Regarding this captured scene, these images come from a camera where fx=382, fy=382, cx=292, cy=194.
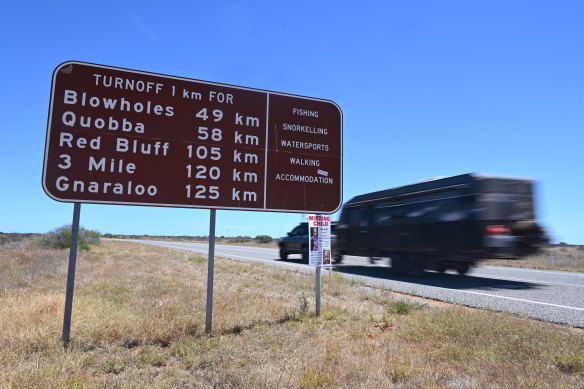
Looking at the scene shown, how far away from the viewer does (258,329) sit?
5.98 metres

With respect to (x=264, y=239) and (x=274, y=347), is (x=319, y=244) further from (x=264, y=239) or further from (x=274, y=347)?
(x=264, y=239)

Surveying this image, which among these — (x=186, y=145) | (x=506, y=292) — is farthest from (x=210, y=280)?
(x=506, y=292)

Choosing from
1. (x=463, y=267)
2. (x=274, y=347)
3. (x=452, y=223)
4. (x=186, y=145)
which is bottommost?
(x=274, y=347)

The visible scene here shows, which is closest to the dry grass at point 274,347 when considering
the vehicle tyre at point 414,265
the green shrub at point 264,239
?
the vehicle tyre at point 414,265

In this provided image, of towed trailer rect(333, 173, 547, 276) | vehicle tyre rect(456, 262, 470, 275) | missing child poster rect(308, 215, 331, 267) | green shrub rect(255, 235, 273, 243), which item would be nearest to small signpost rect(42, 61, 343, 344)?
missing child poster rect(308, 215, 331, 267)

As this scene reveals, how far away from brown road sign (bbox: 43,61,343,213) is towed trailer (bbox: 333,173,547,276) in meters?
6.32

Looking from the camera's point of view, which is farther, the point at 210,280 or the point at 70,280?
the point at 210,280

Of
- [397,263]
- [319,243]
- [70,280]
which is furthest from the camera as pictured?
[397,263]

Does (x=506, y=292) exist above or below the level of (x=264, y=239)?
below

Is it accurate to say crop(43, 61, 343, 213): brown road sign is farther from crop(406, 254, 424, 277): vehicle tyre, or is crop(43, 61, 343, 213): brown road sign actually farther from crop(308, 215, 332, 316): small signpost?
crop(406, 254, 424, 277): vehicle tyre

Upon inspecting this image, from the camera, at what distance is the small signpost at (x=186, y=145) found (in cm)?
547

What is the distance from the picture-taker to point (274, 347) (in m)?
5.00

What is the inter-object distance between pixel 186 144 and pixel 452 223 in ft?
30.2

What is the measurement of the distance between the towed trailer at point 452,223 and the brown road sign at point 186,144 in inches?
249
